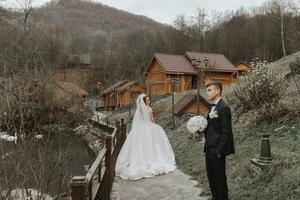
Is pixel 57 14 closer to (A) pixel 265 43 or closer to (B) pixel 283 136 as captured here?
(A) pixel 265 43

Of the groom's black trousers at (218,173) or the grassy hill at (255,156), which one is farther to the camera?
the grassy hill at (255,156)

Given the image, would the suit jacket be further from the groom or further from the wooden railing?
the wooden railing

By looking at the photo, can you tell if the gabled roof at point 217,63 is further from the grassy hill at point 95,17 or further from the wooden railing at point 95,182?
the wooden railing at point 95,182

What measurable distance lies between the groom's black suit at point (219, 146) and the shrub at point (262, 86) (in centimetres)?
571

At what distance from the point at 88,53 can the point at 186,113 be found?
176ft

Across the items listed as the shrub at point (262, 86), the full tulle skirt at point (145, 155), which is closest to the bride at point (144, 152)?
the full tulle skirt at point (145, 155)

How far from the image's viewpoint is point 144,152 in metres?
9.70

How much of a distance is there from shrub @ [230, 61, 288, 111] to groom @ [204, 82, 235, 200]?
5.70 meters

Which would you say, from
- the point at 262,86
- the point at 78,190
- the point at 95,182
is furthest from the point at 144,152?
the point at 78,190

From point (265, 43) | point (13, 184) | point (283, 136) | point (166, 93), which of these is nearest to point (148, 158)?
point (283, 136)

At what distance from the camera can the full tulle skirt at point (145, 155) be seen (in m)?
9.08

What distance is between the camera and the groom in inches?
219

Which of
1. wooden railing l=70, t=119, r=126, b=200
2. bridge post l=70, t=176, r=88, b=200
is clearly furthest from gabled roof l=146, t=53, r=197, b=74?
bridge post l=70, t=176, r=88, b=200

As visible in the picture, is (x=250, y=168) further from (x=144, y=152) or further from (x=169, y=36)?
(x=169, y=36)
